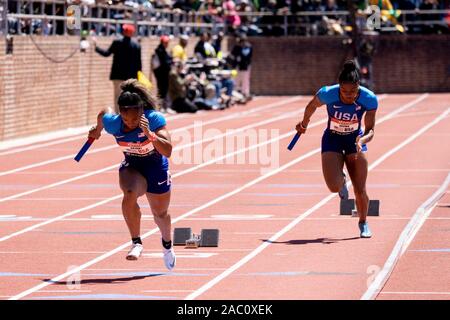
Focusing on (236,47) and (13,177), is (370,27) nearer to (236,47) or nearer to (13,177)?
(236,47)

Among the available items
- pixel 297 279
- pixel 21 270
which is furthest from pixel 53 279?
pixel 297 279

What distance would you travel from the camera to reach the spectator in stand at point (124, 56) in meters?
31.9

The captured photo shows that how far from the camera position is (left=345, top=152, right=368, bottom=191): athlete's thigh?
16.5m

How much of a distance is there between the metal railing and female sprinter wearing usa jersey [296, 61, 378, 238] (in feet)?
46.3

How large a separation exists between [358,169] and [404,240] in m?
1.25

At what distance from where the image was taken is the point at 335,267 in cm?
1377

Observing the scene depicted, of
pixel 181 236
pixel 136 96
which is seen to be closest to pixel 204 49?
pixel 181 236

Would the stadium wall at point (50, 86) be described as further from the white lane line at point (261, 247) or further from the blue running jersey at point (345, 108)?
the blue running jersey at point (345, 108)

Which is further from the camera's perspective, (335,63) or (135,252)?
(335,63)

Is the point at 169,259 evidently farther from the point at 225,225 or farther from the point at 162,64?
the point at 162,64

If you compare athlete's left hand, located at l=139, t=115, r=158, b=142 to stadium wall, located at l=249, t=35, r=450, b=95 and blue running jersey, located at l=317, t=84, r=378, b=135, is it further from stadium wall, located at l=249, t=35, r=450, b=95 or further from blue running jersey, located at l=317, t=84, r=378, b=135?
stadium wall, located at l=249, t=35, r=450, b=95

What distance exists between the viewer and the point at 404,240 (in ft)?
50.9

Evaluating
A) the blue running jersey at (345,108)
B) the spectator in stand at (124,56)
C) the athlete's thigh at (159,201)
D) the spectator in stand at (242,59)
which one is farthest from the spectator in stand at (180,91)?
the athlete's thigh at (159,201)

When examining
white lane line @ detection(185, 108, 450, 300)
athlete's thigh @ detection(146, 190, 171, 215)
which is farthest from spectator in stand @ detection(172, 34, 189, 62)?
athlete's thigh @ detection(146, 190, 171, 215)
